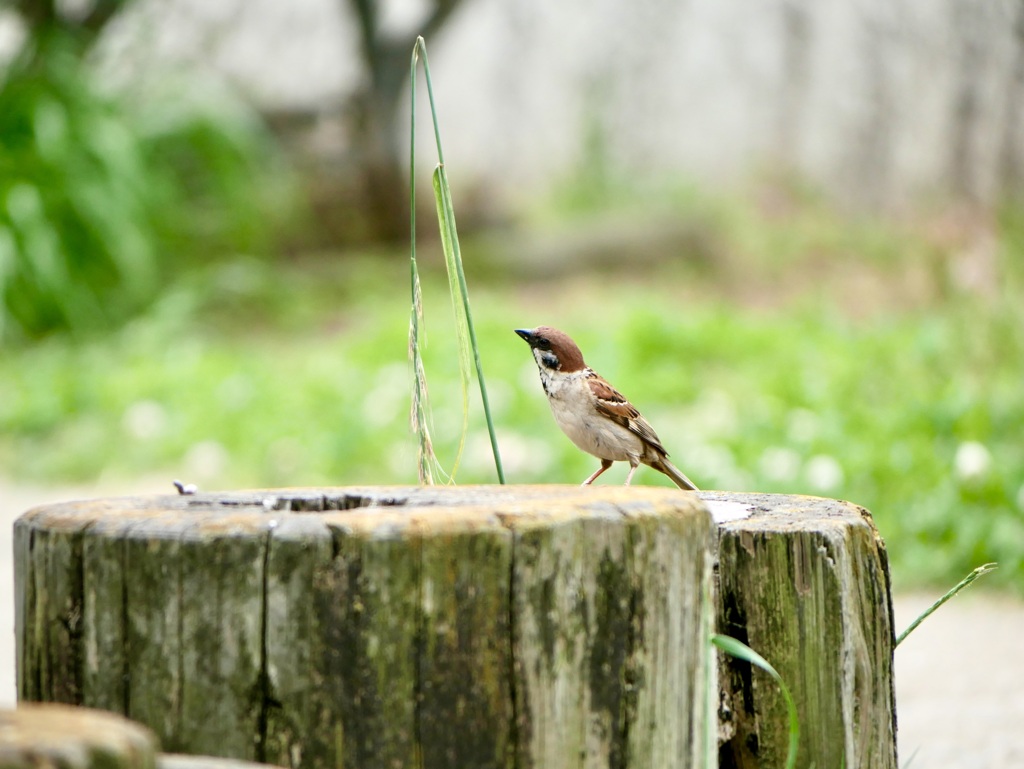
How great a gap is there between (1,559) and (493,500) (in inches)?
153

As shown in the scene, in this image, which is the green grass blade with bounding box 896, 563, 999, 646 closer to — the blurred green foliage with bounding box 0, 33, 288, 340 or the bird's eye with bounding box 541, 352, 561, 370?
the bird's eye with bounding box 541, 352, 561, 370

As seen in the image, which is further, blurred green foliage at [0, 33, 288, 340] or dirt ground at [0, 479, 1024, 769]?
blurred green foliage at [0, 33, 288, 340]

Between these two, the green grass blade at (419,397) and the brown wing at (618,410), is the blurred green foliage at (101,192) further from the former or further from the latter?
the green grass blade at (419,397)

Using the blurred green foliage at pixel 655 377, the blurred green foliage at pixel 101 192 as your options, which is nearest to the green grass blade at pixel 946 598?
the blurred green foliage at pixel 655 377

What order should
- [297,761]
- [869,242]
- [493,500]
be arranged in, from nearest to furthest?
[297,761]
[493,500]
[869,242]

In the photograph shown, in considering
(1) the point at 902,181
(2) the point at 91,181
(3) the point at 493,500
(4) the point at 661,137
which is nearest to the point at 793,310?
(1) the point at 902,181

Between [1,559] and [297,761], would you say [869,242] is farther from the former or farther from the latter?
[297,761]

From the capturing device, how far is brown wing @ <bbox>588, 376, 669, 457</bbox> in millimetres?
2016

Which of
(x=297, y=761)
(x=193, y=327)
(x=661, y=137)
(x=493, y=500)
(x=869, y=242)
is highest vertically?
(x=661, y=137)

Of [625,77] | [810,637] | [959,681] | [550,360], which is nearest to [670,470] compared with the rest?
[550,360]

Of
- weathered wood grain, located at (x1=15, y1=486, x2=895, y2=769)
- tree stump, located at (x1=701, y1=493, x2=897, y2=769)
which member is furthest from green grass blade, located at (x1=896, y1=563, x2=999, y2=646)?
weathered wood grain, located at (x1=15, y1=486, x2=895, y2=769)

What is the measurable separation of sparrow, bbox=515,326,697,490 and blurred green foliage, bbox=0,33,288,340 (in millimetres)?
5741

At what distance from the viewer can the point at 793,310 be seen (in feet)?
24.8

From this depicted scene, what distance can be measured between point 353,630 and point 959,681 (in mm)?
2548
